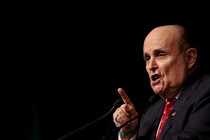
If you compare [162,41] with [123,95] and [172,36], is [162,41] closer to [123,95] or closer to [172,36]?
[172,36]

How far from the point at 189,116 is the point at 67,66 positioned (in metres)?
1.74

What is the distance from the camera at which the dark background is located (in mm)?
2924

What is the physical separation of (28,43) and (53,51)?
259 millimetres

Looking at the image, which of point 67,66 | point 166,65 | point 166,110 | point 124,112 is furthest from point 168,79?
point 67,66

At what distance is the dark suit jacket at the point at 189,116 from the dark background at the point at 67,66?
1036 mm

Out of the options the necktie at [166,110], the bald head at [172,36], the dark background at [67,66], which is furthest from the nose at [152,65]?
the dark background at [67,66]

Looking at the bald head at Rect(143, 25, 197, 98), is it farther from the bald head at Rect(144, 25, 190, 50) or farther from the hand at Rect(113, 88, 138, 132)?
the hand at Rect(113, 88, 138, 132)

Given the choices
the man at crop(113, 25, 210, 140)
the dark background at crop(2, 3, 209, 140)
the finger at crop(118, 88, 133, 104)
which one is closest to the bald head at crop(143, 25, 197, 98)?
the man at crop(113, 25, 210, 140)

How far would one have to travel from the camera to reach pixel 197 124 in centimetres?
146

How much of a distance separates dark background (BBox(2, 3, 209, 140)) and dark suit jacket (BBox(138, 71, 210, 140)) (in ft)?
3.40

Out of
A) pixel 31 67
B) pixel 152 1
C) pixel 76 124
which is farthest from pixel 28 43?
pixel 152 1

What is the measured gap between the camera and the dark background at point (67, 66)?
2.92m

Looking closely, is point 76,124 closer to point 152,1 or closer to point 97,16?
point 97,16

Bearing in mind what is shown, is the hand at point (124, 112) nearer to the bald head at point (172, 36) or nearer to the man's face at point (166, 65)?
the man's face at point (166, 65)
